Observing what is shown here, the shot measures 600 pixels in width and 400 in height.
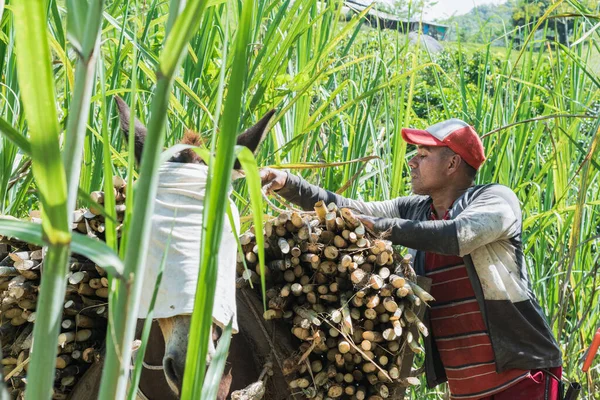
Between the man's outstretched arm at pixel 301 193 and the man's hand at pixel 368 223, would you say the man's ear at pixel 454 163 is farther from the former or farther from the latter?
the man's hand at pixel 368 223

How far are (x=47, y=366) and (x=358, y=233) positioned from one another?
6.35 feet

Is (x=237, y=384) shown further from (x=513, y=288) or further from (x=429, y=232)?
(x=513, y=288)

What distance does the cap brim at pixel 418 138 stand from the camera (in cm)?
317

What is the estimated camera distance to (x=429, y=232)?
2.71 metres

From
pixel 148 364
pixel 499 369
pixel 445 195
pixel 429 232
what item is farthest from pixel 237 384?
pixel 445 195

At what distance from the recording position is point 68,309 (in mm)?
2494

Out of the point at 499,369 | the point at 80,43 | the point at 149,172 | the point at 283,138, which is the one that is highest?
the point at 80,43

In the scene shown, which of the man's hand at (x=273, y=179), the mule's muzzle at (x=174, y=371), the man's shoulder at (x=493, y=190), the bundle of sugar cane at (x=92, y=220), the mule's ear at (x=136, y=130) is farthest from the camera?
the man's shoulder at (x=493, y=190)

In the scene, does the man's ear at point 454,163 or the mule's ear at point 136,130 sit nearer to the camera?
the mule's ear at point 136,130

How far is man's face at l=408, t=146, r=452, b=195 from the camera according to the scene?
3174mm

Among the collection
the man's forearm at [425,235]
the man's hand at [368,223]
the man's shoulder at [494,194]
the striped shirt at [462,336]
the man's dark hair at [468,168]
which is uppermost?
the man's dark hair at [468,168]

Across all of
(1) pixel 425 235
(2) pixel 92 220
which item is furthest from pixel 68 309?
(1) pixel 425 235

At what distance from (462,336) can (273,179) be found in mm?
903

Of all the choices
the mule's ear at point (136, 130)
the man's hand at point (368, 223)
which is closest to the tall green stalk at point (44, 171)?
the mule's ear at point (136, 130)
